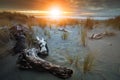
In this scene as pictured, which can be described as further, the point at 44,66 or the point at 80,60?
the point at 80,60

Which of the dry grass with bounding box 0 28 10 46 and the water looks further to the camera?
the dry grass with bounding box 0 28 10 46

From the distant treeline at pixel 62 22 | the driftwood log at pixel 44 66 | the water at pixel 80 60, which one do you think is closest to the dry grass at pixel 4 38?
the water at pixel 80 60

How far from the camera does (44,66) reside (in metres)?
3.69

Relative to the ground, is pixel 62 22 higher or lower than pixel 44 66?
higher

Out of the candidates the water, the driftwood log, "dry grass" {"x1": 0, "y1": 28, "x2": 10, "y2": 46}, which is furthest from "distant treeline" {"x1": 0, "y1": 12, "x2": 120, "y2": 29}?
the driftwood log

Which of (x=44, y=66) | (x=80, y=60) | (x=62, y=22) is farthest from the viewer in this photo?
(x=62, y=22)

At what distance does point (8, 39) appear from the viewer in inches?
244

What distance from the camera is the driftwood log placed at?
136 inches

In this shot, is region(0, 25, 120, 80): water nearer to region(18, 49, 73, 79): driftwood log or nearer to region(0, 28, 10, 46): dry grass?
region(18, 49, 73, 79): driftwood log

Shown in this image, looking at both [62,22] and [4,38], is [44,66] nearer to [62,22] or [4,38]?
[4,38]

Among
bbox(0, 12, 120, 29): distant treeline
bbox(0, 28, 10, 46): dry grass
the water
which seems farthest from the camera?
bbox(0, 12, 120, 29): distant treeline

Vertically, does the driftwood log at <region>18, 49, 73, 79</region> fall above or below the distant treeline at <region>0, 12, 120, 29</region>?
below

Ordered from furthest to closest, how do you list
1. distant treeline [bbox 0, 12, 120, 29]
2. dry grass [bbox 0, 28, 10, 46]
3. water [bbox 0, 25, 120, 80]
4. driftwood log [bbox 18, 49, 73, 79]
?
distant treeline [bbox 0, 12, 120, 29], dry grass [bbox 0, 28, 10, 46], water [bbox 0, 25, 120, 80], driftwood log [bbox 18, 49, 73, 79]

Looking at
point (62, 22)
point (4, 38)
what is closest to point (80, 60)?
point (4, 38)
